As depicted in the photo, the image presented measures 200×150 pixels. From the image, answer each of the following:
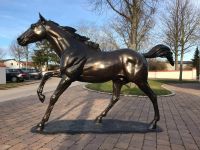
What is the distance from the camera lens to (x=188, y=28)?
137ft

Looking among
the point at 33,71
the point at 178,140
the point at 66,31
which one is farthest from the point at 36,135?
the point at 33,71

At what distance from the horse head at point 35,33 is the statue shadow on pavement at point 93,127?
1967 mm

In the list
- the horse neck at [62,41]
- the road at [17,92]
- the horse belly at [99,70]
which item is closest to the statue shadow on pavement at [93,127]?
the horse belly at [99,70]

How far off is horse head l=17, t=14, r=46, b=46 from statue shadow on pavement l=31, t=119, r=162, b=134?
1.97 metres

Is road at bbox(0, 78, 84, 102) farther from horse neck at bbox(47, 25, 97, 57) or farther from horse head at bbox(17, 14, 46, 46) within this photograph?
horse neck at bbox(47, 25, 97, 57)

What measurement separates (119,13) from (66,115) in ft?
57.1

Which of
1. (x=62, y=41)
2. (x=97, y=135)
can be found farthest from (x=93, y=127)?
(x=62, y=41)

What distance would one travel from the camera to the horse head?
22.3ft

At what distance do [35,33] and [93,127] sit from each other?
2466 millimetres

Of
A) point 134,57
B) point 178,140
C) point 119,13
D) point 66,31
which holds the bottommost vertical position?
point 178,140

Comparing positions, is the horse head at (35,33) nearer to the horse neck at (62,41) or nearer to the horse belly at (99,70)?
the horse neck at (62,41)

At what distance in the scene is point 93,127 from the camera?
7012 millimetres

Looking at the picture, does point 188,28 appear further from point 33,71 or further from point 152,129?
point 152,129

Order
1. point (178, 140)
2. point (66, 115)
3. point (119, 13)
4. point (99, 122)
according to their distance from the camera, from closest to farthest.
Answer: point (178, 140), point (99, 122), point (66, 115), point (119, 13)
